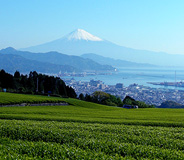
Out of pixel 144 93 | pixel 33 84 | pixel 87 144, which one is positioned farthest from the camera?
pixel 144 93

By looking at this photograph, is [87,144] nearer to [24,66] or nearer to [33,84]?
[33,84]

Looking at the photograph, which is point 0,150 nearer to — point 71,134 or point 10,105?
point 71,134

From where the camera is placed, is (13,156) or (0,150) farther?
(0,150)

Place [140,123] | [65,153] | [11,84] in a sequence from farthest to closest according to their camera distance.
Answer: [11,84], [140,123], [65,153]

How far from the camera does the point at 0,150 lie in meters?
7.57

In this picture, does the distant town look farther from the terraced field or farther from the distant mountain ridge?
the terraced field

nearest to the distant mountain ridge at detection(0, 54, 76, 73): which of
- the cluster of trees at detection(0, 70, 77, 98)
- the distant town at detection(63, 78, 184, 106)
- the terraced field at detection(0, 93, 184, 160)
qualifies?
the distant town at detection(63, 78, 184, 106)

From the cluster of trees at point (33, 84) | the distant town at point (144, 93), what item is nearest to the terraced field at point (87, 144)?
the cluster of trees at point (33, 84)

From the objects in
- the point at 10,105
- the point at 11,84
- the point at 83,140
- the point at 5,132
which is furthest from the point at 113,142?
the point at 11,84

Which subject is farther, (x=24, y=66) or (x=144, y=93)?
(x=24, y=66)

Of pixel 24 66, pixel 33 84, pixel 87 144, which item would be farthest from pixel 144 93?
pixel 24 66

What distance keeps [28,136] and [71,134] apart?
170 cm

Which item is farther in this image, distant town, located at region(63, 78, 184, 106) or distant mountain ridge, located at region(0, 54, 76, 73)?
distant mountain ridge, located at region(0, 54, 76, 73)

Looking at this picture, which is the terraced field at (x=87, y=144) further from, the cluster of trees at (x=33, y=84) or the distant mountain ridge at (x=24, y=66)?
the distant mountain ridge at (x=24, y=66)
